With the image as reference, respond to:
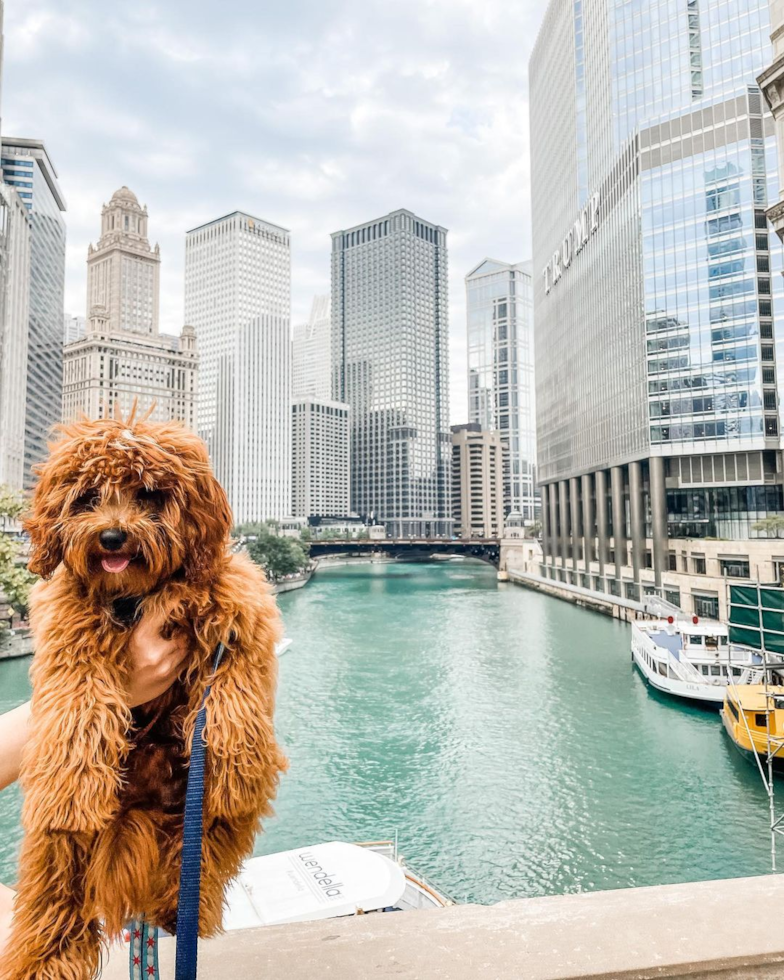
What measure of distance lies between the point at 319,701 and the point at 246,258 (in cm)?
11676

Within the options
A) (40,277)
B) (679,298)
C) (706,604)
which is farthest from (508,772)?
(40,277)

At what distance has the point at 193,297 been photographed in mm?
124250

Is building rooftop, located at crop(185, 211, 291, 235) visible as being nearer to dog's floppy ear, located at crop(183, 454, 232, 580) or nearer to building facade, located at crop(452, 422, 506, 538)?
Answer: building facade, located at crop(452, 422, 506, 538)

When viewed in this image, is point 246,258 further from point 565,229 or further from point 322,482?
point 565,229

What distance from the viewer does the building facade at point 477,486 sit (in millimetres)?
148750

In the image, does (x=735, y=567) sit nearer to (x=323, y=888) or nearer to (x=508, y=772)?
(x=508, y=772)

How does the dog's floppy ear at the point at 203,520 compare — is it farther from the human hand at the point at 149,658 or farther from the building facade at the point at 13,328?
the building facade at the point at 13,328

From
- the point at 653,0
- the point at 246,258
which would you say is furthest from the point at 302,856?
the point at 246,258

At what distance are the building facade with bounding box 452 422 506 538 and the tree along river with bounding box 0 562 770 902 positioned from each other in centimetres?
11833

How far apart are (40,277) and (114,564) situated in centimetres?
10322

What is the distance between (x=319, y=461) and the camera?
142m

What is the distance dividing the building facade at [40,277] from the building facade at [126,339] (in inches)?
158

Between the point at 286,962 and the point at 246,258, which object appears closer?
the point at 286,962

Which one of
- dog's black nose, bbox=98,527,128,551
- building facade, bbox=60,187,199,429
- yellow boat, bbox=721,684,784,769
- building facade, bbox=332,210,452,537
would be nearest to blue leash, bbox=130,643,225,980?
dog's black nose, bbox=98,527,128,551
